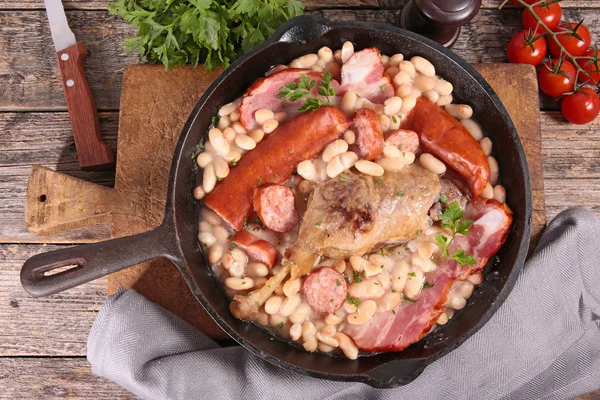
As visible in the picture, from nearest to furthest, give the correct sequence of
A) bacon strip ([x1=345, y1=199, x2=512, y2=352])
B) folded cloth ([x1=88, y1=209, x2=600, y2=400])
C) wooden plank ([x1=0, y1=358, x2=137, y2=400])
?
1. bacon strip ([x1=345, y1=199, x2=512, y2=352])
2. folded cloth ([x1=88, y1=209, x2=600, y2=400])
3. wooden plank ([x1=0, y1=358, x2=137, y2=400])

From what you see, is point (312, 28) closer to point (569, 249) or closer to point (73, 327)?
point (569, 249)

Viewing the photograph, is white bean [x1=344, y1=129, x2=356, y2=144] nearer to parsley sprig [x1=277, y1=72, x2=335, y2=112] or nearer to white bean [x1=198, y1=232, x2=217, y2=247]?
parsley sprig [x1=277, y1=72, x2=335, y2=112]

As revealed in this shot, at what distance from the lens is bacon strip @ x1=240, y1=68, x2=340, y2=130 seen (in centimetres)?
275

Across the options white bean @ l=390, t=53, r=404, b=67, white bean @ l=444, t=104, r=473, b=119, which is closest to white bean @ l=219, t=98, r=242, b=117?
white bean @ l=390, t=53, r=404, b=67

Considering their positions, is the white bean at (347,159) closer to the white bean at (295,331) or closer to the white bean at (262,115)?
the white bean at (262,115)

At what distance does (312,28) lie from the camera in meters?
2.75

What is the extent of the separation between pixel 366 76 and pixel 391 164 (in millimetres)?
469

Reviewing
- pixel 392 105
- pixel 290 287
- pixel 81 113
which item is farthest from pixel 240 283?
pixel 81 113

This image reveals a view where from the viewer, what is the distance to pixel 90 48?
3.50 m

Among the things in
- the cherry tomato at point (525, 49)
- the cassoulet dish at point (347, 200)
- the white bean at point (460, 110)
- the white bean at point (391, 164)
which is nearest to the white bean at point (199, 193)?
the cassoulet dish at point (347, 200)

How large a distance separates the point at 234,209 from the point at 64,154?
4.65 ft

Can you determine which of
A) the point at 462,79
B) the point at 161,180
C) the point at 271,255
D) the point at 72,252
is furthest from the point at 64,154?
the point at 462,79

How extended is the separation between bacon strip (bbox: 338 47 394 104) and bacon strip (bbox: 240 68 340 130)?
0.23 ft

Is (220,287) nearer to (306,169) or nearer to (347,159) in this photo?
(306,169)
